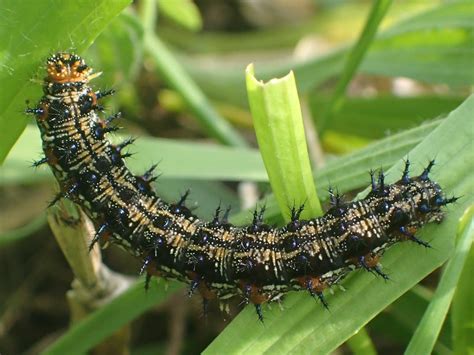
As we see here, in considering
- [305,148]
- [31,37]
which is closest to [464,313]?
[305,148]

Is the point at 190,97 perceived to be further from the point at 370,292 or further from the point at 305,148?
the point at 370,292

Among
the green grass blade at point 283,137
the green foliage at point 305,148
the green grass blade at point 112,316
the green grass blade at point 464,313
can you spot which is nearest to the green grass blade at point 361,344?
the green foliage at point 305,148

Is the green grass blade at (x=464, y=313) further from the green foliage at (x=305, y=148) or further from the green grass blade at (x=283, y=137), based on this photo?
the green grass blade at (x=283, y=137)

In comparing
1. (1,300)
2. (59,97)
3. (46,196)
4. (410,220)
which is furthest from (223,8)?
(410,220)

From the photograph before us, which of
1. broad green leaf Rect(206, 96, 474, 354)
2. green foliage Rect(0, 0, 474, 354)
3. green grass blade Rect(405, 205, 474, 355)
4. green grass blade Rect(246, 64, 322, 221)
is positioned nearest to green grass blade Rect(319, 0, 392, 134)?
green foliage Rect(0, 0, 474, 354)

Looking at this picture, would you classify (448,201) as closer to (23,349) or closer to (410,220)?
(410,220)
